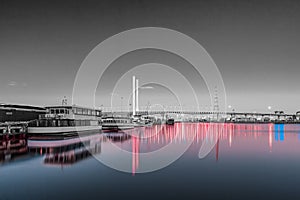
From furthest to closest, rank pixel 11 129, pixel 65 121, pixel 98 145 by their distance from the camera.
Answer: pixel 65 121
pixel 11 129
pixel 98 145

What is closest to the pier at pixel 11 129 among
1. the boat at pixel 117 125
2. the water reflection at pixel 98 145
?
the water reflection at pixel 98 145

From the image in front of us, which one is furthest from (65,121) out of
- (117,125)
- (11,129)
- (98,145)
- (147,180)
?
(147,180)

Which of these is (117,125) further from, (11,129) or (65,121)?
(11,129)

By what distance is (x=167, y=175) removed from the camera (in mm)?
14750

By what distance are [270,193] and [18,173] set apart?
13.1m

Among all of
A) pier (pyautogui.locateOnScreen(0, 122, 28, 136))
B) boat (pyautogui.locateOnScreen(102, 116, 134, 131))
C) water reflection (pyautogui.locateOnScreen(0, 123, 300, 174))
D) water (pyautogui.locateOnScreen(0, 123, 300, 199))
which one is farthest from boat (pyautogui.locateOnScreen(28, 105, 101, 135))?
water (pyautogui.locateOnScreen(0, 123, 300, 199))

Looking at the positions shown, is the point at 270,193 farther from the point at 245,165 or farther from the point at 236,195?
the point at 245,165

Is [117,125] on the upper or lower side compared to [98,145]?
upper

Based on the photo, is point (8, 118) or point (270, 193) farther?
point (8, 118)

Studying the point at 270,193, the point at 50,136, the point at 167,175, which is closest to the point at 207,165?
the point at 167,175

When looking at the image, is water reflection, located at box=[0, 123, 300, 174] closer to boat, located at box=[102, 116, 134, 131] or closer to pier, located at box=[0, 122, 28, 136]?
pier, located at box=[0, 122, 28, 136]

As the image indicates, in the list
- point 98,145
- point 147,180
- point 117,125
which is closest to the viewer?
point 147,180

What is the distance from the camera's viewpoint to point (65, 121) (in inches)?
1662

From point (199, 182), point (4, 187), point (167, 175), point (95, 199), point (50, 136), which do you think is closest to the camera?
point (95, 199)
